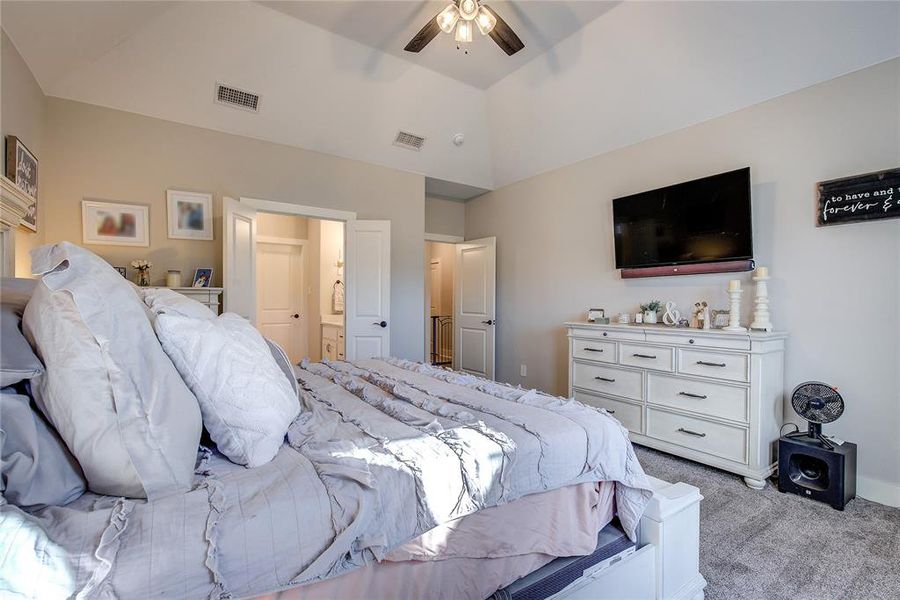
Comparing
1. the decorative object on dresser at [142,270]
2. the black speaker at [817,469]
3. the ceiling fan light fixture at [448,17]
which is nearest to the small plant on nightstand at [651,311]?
the black speaker at [817,469]

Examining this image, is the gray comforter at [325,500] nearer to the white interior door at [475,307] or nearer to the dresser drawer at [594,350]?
the dresser drawer at [594,350]

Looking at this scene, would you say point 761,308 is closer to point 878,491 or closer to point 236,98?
point 878,491

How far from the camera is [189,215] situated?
140 inches

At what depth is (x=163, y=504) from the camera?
83cm

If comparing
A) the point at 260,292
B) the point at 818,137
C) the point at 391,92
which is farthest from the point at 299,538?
the point at 260,292

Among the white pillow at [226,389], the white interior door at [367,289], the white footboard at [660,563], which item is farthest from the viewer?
the white interior door at [367,289]

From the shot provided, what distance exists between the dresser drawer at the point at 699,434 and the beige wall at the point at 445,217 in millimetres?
3569

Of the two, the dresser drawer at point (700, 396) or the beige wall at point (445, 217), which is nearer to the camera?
the dresser drawer at point (700, 396)

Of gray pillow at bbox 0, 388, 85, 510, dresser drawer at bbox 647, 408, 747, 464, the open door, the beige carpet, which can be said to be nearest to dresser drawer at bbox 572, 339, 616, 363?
dresser drawer at bbox 647, 408, 747, 464

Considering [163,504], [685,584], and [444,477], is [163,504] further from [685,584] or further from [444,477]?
[685,584]

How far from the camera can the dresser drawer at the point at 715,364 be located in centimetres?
272

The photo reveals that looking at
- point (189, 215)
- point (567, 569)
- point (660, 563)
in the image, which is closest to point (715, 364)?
point (660, 563)

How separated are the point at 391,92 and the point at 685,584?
4194 millimetres

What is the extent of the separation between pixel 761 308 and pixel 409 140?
3549 mm
